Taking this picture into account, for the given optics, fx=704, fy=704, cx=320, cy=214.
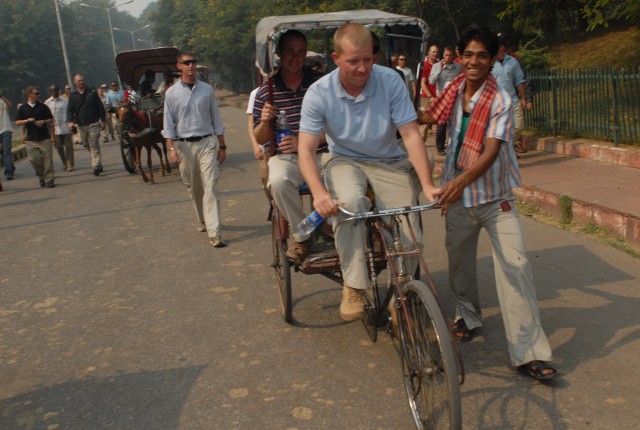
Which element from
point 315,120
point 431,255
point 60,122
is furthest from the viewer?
point 60,122

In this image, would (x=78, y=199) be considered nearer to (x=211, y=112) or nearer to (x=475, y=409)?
(x=211, y=112)

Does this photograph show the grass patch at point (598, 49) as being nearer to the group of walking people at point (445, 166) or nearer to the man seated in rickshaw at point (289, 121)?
the man seated in rickshaw at point (289, 121)

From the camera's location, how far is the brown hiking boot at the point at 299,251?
189 inches

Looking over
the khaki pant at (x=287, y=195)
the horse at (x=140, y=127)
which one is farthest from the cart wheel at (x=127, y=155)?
the khaki pant at (x=287, y=195)

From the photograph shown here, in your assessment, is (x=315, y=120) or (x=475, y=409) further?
(x=315, y=120)

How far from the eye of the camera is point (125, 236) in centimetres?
852

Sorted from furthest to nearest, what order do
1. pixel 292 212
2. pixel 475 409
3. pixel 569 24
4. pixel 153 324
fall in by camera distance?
pixel 569 24 < pixel 153 324 < pixel 292 212 < pixel 475 409

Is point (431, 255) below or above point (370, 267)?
below

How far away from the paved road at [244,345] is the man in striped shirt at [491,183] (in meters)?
0.29

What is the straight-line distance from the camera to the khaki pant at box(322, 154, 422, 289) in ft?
13.0

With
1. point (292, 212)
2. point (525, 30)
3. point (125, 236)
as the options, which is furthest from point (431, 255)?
point (525, 30)

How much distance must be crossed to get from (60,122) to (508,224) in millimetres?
13850

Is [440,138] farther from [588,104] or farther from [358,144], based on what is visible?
[358,144]

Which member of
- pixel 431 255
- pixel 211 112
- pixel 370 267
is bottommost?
pixel 431 255
